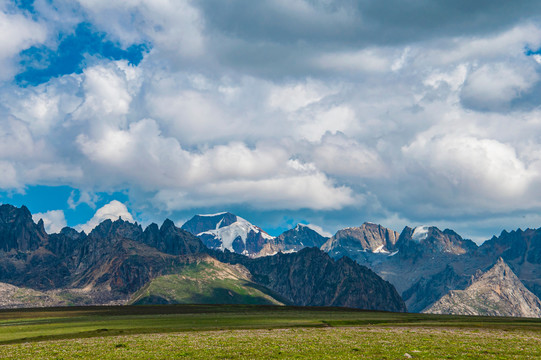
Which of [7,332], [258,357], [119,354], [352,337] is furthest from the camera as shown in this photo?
[7,332]

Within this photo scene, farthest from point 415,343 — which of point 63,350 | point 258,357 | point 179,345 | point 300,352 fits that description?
point 63,350

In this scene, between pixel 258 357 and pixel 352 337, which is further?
pixel 352 337

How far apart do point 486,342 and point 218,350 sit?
1755 inches

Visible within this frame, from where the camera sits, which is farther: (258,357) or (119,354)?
(119,354)

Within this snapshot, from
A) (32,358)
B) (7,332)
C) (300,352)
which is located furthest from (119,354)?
(7,332)

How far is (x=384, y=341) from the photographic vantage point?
272ft

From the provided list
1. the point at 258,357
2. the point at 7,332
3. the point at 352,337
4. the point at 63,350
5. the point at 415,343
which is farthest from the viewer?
the point at 7,332

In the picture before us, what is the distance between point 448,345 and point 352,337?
60.3ft

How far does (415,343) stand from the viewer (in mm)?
80312

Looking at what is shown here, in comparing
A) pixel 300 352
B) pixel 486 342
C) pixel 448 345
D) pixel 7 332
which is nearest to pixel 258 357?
pixel 300 352

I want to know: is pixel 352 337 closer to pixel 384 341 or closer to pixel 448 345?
pixel 384 341

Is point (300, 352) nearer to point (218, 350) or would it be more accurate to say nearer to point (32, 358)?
point (218, 350)

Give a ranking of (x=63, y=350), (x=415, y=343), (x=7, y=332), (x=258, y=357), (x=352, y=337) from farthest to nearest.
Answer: (x=7, y=332) → (x=352, y=337) → (x=415, y=343) → (x=63, y=350) → (x=258, y=357)

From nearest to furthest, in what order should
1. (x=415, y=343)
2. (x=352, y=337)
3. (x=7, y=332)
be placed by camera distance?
(x=415, y=343), (x=352, y=337), (x=7, y=332)
